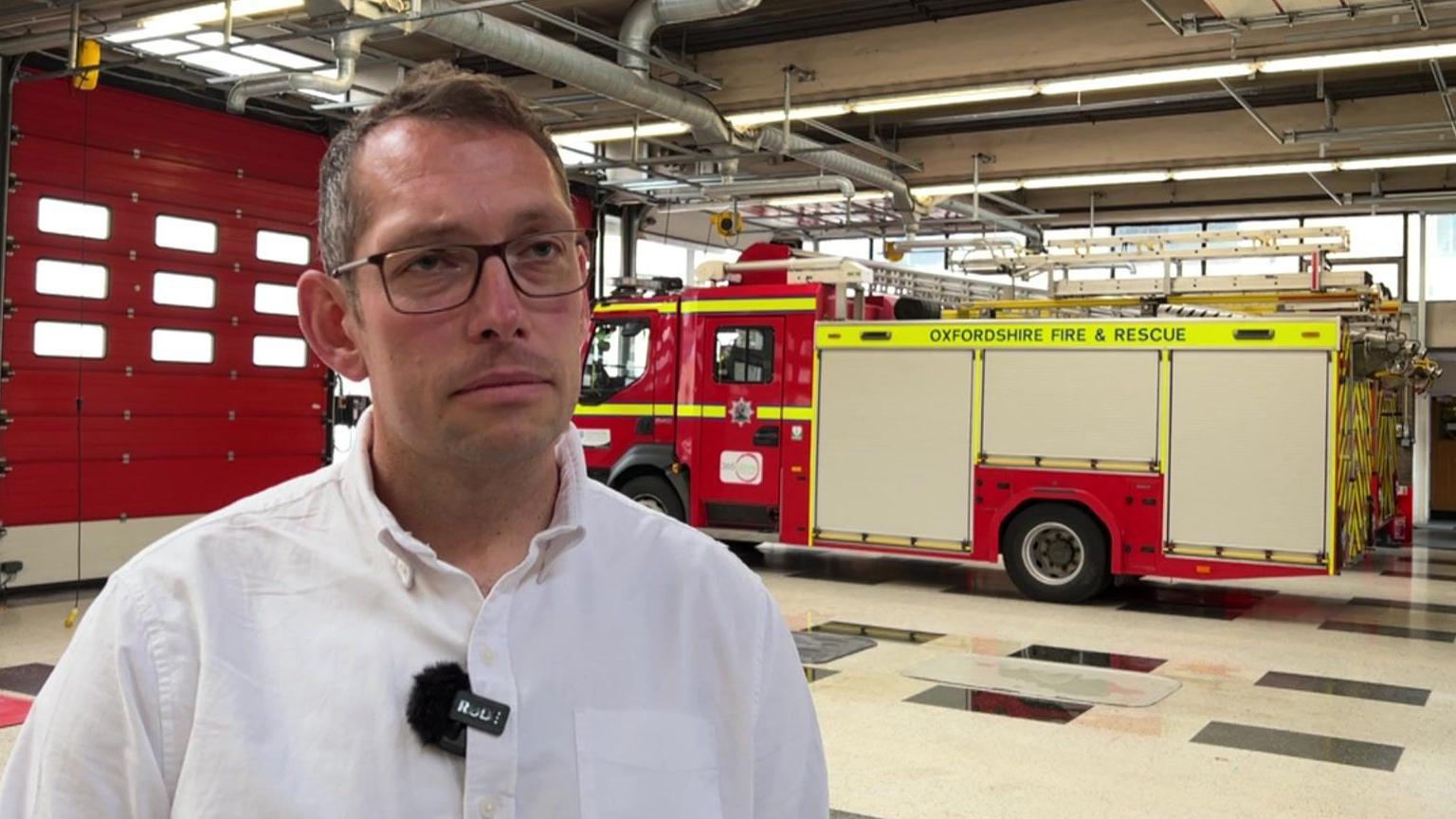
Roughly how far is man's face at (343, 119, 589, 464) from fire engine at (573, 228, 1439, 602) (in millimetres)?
9423

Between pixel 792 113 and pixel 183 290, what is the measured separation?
19.1 ft

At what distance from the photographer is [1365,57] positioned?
9.81 metres

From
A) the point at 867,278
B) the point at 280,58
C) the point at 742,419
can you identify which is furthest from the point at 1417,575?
the point at 280,58

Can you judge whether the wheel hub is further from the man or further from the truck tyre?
the man

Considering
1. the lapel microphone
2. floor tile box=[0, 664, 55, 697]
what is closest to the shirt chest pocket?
the lapel microphone

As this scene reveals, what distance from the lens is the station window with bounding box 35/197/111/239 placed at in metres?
10.8

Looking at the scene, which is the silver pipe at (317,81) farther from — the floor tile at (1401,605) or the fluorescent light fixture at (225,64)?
the floor tile at (1401,605)

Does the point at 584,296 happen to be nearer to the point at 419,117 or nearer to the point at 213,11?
the point at 419,117

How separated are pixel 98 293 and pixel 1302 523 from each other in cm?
967

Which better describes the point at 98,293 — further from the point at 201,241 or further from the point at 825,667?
the point at 825,667

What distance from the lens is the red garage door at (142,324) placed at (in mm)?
10711

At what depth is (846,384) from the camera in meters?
11.9

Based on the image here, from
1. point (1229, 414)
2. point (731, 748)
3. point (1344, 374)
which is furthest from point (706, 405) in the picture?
point (731, 748)

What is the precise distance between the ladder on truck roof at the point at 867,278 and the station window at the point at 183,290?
174 inches
